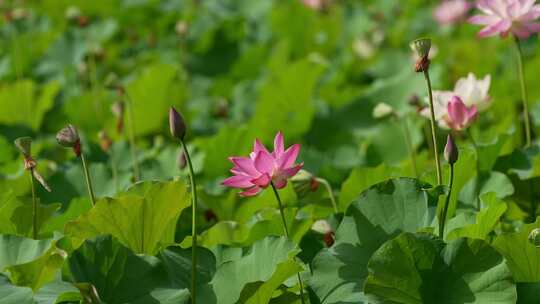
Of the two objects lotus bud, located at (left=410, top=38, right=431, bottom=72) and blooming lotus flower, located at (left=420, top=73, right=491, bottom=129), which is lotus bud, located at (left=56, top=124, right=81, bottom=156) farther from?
blooming lotus flower, located at (left=420, top=73, right=491, bottom=129)

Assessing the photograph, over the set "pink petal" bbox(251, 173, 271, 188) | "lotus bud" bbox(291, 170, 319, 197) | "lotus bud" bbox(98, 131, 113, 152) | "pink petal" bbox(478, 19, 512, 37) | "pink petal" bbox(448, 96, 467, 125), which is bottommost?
"lotus bud" bbox(291, 170, 319, 197)

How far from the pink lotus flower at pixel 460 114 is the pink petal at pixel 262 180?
1.31 feet

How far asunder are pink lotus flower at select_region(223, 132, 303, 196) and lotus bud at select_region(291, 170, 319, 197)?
29 cm

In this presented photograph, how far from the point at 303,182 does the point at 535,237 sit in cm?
48

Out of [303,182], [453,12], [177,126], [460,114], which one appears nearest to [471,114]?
[460,114]

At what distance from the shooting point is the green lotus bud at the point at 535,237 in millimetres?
1156

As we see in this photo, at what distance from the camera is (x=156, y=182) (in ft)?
4.18

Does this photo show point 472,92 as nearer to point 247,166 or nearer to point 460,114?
point 460,114

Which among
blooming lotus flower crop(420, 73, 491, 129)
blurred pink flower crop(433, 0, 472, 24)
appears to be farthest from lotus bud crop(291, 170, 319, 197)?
blurred pink flower crop(433, 0, 472, 24)

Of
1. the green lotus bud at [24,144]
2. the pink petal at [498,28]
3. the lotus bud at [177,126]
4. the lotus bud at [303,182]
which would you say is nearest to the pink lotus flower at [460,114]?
the pink petal at [498,28]

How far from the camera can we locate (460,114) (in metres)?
1.53

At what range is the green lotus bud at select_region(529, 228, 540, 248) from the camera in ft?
3.79

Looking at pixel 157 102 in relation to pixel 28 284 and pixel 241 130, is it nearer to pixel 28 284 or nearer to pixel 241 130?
pixel 241 130

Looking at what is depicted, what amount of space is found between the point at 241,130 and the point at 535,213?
26.9 inches
